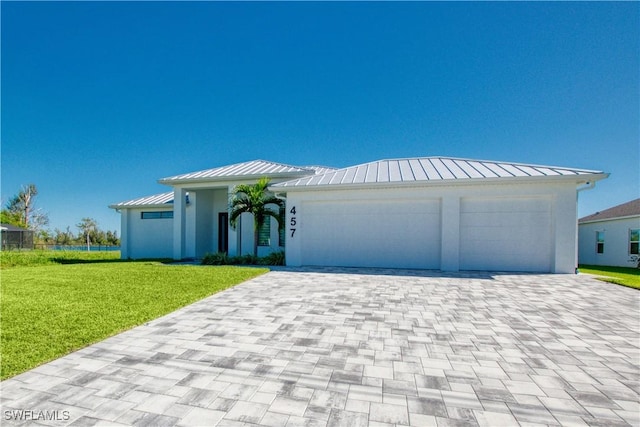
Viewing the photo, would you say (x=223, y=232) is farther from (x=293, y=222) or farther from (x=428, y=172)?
(x=428, y=172)

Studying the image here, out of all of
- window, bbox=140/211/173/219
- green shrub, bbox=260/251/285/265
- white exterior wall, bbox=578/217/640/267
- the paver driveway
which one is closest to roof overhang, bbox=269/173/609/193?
green shrub, bbox=260/251/285/265

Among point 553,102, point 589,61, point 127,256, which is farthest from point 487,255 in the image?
point 127,256

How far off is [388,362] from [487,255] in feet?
27.9

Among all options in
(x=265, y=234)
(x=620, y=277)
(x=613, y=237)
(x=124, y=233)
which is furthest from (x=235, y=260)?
(x=613, y=237)

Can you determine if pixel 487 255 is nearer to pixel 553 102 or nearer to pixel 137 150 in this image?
pixel 553 102

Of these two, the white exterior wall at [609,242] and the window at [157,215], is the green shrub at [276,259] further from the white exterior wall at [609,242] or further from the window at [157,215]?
the white exterior wall at [609,242]

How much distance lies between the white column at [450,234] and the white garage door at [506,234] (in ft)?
0.93

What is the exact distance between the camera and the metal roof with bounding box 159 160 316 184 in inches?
503

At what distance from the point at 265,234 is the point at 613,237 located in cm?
2005

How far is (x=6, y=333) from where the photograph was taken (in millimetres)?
3709

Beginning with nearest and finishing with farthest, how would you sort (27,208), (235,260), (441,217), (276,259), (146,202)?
(441,217)
(276,259)
(235,260)
(146,202)
(27,208)

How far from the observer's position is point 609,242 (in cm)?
1525

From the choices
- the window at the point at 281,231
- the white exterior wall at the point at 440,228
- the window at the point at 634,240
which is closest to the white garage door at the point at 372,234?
the white exterior wall at the point at 440,228

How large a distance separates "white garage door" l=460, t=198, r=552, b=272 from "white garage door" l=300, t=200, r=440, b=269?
111 cm
